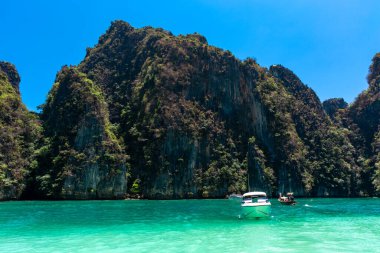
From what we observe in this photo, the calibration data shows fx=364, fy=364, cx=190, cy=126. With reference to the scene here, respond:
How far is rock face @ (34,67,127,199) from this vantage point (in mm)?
84125

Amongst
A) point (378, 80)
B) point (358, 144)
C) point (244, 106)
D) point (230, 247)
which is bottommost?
point (230, 247)

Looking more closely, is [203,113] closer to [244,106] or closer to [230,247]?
[244,106]

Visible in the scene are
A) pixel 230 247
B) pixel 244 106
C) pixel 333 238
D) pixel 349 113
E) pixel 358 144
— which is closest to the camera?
pixel 230 247

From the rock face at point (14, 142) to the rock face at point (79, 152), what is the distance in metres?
3.60

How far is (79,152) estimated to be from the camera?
292ft

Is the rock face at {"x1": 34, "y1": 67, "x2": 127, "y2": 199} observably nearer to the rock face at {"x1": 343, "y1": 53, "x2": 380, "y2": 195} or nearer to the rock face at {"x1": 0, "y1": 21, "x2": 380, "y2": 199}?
the rock face at {"x1": 0, "y1": 21, "x2": 380, "y2": 199}

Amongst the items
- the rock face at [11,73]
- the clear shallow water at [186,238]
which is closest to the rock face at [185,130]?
the rock face at [11,73]

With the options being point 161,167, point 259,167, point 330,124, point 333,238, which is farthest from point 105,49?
point 333,238

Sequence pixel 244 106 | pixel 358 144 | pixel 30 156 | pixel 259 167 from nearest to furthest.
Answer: pixel 30 156 → pixel 259 167 → pixel 244 106 → pixel 358 144

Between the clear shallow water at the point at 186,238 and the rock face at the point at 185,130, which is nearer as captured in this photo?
the clear shallow water at the point at 186,238

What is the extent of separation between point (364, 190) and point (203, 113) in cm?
5827

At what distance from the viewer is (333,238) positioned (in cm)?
2389

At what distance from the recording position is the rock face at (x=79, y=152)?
84.1 meters

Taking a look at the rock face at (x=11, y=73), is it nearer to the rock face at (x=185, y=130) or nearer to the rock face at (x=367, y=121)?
the rock face at (x=185, y=130)
